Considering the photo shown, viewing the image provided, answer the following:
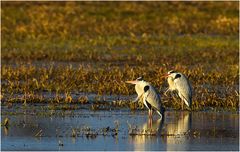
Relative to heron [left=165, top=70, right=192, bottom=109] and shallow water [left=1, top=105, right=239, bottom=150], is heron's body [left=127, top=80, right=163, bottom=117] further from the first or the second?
heron [left=165, top=70, right=192, bottom=109]

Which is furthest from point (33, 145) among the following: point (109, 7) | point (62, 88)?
point (109, 7)

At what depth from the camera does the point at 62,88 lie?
16.0 m

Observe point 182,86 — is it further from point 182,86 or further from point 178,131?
point 178,131

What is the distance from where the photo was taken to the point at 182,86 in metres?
13.7

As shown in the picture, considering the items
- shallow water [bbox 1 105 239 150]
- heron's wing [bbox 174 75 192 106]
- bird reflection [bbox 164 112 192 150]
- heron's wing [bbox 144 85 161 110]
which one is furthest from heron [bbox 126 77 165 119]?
heron's wing [bbox 174 75 192 106]

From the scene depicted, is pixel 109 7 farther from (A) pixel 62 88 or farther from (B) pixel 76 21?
(A) pixel 62 88

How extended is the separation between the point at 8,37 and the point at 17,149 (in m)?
18.4

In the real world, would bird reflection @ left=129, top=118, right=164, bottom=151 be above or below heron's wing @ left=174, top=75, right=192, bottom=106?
below

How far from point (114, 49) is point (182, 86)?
11.5 meters

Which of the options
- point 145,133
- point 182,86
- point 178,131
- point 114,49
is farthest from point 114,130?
point 114,49

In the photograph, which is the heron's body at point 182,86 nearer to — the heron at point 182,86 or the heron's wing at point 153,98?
the heron at point 182,86

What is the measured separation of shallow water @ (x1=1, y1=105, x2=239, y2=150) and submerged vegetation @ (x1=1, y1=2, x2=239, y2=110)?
0.86 m

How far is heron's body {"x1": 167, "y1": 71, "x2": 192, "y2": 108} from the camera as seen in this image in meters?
13.3

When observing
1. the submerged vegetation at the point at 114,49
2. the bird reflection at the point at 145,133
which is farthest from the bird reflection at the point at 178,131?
the submerged vegetation at the point at 114,49
